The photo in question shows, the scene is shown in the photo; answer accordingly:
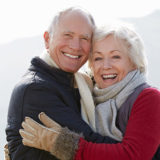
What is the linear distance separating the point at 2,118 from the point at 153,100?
43.3 m

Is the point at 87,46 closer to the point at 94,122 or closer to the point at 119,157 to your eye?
the point at 94,122

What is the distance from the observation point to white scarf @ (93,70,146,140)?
2676mm

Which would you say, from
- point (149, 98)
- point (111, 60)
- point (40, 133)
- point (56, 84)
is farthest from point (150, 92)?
point (40, 133)

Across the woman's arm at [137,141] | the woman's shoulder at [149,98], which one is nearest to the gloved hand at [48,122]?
the woman's arm at [137,141]

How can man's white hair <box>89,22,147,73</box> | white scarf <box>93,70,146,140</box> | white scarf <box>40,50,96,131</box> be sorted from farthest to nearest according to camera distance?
man's white hair <box>89,22,147,73</box> < white scarf <box>40,50,96,131</box> < white scarf <box>93,70,146,140</box>

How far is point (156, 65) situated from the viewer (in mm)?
35062

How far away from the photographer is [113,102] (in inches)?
109

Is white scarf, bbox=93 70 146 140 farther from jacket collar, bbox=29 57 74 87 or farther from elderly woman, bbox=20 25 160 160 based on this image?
jacket collar, bbox=29 57 74 87

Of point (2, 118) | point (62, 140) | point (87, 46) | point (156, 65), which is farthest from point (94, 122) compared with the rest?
point (2, 118)

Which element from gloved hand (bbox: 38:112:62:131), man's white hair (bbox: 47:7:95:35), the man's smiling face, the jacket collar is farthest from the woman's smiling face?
gloved hand (bbox: 38:112:62:131)

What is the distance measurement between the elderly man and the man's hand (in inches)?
2.7

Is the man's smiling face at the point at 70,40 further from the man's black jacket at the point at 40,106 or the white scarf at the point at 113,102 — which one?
the white scarf at the point at 113,102

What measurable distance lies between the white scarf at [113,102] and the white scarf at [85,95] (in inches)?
2.1

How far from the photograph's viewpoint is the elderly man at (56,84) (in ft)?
8.30
